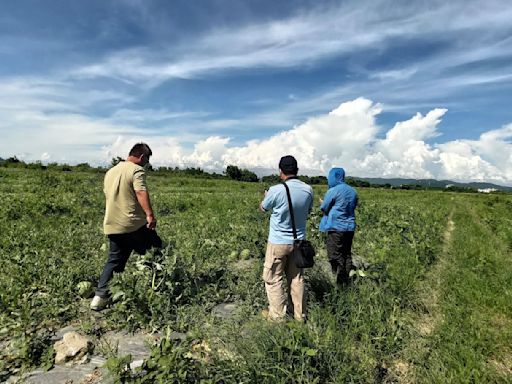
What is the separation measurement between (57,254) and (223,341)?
543cm

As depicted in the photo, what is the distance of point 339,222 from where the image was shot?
22.1 ft

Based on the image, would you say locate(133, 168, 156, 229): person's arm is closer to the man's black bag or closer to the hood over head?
the man's black bag

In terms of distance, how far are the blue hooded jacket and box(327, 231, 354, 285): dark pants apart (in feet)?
0.43

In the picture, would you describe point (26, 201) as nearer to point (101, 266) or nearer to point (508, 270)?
point (101, 266)

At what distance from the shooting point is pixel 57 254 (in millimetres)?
8070

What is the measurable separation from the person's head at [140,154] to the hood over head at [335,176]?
11.0ft

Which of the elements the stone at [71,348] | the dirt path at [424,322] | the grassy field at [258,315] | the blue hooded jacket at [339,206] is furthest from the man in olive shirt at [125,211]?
the dirt path at [424,322]

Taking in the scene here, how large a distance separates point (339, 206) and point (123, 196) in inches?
147

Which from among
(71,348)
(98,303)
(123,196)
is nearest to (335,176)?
(123,196)

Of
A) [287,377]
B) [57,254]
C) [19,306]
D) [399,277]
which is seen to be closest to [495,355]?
[399,277]

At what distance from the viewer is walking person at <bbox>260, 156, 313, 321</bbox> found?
499 cm

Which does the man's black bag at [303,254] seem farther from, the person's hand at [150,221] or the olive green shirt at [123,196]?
the olive green shirt at [123,196]

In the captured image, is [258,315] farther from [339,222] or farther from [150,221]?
[339,222]

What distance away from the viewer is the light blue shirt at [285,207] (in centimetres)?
497
